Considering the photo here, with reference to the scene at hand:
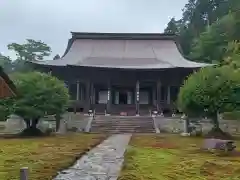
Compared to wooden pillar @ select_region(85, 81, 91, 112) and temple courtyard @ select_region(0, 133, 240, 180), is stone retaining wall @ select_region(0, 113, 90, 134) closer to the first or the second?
wooden pillar @ select_region(85, 81, 91, 112)

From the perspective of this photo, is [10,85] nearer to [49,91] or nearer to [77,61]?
[49,91]

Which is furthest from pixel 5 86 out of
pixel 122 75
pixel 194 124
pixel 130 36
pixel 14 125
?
pixel 130 36

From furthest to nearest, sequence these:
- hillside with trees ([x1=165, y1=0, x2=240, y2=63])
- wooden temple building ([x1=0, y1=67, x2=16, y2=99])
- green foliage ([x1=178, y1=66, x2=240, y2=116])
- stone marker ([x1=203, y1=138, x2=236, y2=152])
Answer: hillside with trees ([x1=165, y1=0, x2=240, y2=63]) < green foliage ([x1=178, y1=66, x2=240, y2=116]) < stone marker ([x1=203, y1=138, x2=236, y2=152]) < wooden temple building ([x1=0, y1=67, x2=16, y2=99])

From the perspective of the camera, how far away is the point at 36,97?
80.5 ft

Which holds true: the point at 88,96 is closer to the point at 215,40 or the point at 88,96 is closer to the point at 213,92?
the point at 213,92

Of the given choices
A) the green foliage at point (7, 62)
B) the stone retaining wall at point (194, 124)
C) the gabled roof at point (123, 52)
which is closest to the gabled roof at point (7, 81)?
the stone retaining wall at point (194, 124)

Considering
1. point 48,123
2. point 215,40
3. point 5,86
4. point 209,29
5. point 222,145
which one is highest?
point 209,29

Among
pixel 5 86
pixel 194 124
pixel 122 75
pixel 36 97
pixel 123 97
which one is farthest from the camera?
pixel 123 97

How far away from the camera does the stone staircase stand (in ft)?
91.6

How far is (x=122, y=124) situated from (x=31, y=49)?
148ft

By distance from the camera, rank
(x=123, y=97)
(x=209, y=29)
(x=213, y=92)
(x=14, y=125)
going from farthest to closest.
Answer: (x=209, y=29) < (x=123, y=97) < (x=14, y=125) < (x=213, y=92)

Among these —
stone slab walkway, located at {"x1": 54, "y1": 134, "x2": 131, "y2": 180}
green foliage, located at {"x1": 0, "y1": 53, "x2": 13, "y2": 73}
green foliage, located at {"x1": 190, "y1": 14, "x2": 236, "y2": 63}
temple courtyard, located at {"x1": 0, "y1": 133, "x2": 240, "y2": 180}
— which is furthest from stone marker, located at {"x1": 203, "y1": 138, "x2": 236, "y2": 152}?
green foliage, located at {"x1": 0, "y1": 53, "x2": 13, "y2": 73}

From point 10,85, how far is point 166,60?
2792cm

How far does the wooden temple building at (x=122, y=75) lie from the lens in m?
34.5
